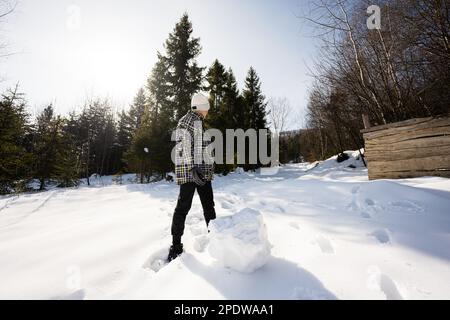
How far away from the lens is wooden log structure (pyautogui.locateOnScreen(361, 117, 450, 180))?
4133 millimetres

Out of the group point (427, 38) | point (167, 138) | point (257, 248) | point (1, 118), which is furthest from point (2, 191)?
point (427, 38)

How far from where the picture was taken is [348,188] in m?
3.81

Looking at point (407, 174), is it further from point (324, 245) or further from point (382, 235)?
point (324, 245)

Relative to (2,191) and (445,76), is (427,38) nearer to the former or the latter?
(445,76)

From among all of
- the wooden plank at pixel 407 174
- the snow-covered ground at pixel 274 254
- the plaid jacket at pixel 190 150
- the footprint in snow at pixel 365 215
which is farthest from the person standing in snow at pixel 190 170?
the wooden plank at pixel 407 174

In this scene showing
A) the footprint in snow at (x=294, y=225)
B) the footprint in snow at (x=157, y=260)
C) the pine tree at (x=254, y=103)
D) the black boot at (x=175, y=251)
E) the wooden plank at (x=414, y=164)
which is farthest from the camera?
the pine tree at (x=254, y=103)

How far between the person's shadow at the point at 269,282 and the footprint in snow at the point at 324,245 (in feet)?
1.24

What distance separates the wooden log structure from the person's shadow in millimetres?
4143

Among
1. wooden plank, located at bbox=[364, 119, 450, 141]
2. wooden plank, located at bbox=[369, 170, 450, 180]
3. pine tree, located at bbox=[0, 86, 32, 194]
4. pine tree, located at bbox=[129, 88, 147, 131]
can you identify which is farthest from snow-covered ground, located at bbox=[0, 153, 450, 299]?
pine tree, located at bbox=[129, 88, 147, 131]

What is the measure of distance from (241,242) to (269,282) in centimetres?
33

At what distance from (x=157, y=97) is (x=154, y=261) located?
48.0 ft

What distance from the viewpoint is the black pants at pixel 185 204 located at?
2.40 meters

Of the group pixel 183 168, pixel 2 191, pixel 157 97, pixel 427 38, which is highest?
pixel 157 97

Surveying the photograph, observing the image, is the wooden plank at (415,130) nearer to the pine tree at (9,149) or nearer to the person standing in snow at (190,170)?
the person standing in snow at (190,170)
